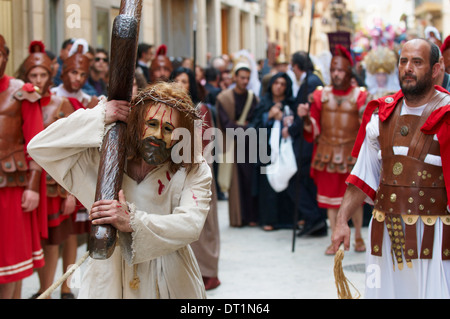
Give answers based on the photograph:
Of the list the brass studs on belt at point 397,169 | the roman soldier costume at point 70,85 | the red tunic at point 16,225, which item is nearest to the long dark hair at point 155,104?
the brass studs on belt at point 397,169

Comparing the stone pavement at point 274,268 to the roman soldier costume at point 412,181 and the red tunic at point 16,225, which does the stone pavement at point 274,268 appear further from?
the roman soldier costume at point 412,181

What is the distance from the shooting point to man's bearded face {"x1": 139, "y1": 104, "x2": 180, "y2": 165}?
9.46ft

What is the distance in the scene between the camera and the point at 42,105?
5.29 m

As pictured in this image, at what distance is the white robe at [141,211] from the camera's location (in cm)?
282

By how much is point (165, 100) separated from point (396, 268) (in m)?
1.68

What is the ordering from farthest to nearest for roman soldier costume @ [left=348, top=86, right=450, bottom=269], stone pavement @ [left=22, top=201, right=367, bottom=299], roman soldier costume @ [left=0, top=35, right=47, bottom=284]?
stone pavement @ [left=22, top=201, right=367, bottom=299], roman soldier costume @ [left=0, top=35, right=47, bottom=284], roman soldier costume @ [left=348, top=86, right=450, bottom=269]

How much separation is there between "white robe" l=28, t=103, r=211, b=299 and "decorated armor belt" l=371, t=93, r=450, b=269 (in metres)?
1.16

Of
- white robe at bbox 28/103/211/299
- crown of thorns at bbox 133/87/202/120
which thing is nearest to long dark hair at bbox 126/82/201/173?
crown of thorns at bbox 133/87/202/120

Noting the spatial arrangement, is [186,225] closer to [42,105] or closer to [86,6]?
[42,105]

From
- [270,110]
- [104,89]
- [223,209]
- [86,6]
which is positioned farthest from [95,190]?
[223,209]

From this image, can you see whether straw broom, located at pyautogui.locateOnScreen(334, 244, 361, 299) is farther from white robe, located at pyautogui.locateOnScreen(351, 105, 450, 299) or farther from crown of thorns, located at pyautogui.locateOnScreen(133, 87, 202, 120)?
crown of thorns, located at pyautogui.locateOnScreen(133, 87, 202, 120)

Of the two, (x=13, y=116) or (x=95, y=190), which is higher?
(x=13, y=116)

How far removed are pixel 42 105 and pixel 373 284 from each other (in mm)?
2909

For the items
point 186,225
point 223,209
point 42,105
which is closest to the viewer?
point 186,225
